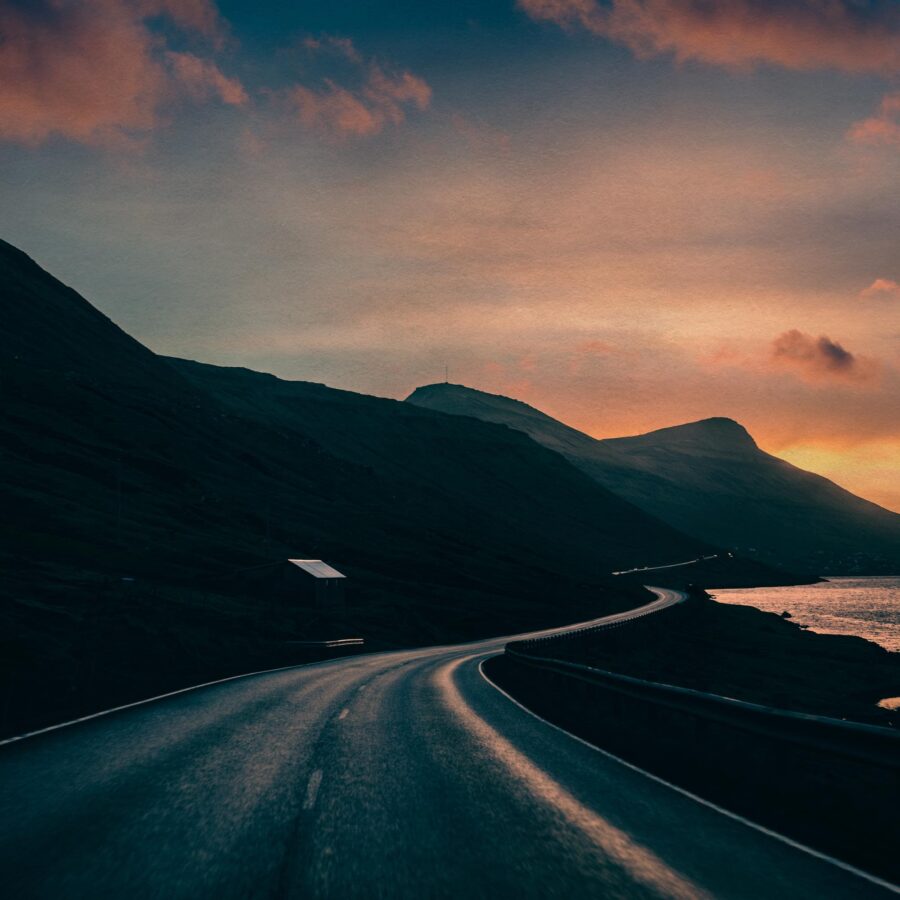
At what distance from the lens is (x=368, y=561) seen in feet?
378

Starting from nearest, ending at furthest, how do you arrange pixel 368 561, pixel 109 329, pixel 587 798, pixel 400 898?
pixel 400 898, pixel 587 798, pixel 368 561, pixel 109 329

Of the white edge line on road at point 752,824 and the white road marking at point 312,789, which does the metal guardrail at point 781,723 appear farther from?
the white road marking at point 312,789

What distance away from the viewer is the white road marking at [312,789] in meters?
8.49

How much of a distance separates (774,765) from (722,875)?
4209mm

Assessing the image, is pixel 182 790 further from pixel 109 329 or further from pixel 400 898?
pixel 109 329

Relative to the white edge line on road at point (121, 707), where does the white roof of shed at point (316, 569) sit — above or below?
above

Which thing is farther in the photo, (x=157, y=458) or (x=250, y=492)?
(x=250, y=492)

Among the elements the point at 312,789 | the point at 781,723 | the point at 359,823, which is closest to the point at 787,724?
the point at 781,723

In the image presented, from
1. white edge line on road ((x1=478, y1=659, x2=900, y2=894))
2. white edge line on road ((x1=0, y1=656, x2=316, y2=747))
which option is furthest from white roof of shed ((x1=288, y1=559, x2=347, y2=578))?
white edge line on road ((x1=478, y1=659, x2=900, y2=894))

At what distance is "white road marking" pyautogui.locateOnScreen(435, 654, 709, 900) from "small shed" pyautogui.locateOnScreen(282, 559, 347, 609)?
61619 mm

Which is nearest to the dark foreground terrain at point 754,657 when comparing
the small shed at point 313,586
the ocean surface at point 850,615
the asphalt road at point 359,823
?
the ocean surface at point 850,615

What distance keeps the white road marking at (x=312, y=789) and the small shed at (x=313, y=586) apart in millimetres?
65284

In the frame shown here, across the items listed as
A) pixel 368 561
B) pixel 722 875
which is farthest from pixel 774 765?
pixel 368 561

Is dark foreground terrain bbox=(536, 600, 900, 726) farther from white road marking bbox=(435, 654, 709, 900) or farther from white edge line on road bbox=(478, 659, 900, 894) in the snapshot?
white road marking bbox=(435, 654, 709, 900)
